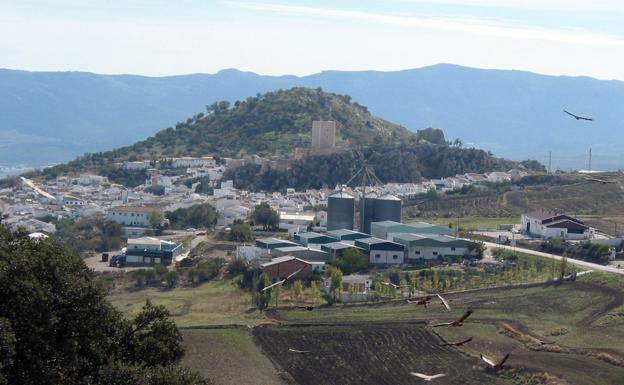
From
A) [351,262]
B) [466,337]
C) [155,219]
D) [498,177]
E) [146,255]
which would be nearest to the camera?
[466,337]

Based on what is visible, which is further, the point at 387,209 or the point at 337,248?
the point at 387,209

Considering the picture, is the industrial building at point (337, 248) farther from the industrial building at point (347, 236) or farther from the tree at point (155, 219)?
the tree at point (155, 219)

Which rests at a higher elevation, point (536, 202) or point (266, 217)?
point (536, 202)

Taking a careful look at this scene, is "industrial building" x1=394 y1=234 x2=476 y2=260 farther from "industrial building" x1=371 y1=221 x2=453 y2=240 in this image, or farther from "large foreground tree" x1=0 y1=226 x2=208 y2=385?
"large foreground tree" x1=0 y1=226 x2=208 y2=385

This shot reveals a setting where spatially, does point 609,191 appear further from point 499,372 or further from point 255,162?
point 499,372

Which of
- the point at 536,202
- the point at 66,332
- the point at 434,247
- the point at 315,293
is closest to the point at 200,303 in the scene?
the point at 315,293

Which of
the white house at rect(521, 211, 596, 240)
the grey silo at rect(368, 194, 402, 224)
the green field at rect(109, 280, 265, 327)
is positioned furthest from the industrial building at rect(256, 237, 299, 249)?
the white house at rect(521, 211, 596, 240)

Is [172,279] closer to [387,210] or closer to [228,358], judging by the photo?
[228,358]

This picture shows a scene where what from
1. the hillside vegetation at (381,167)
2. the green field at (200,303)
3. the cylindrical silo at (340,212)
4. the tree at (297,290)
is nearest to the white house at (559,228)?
the cylindrical silo at (340,212)
